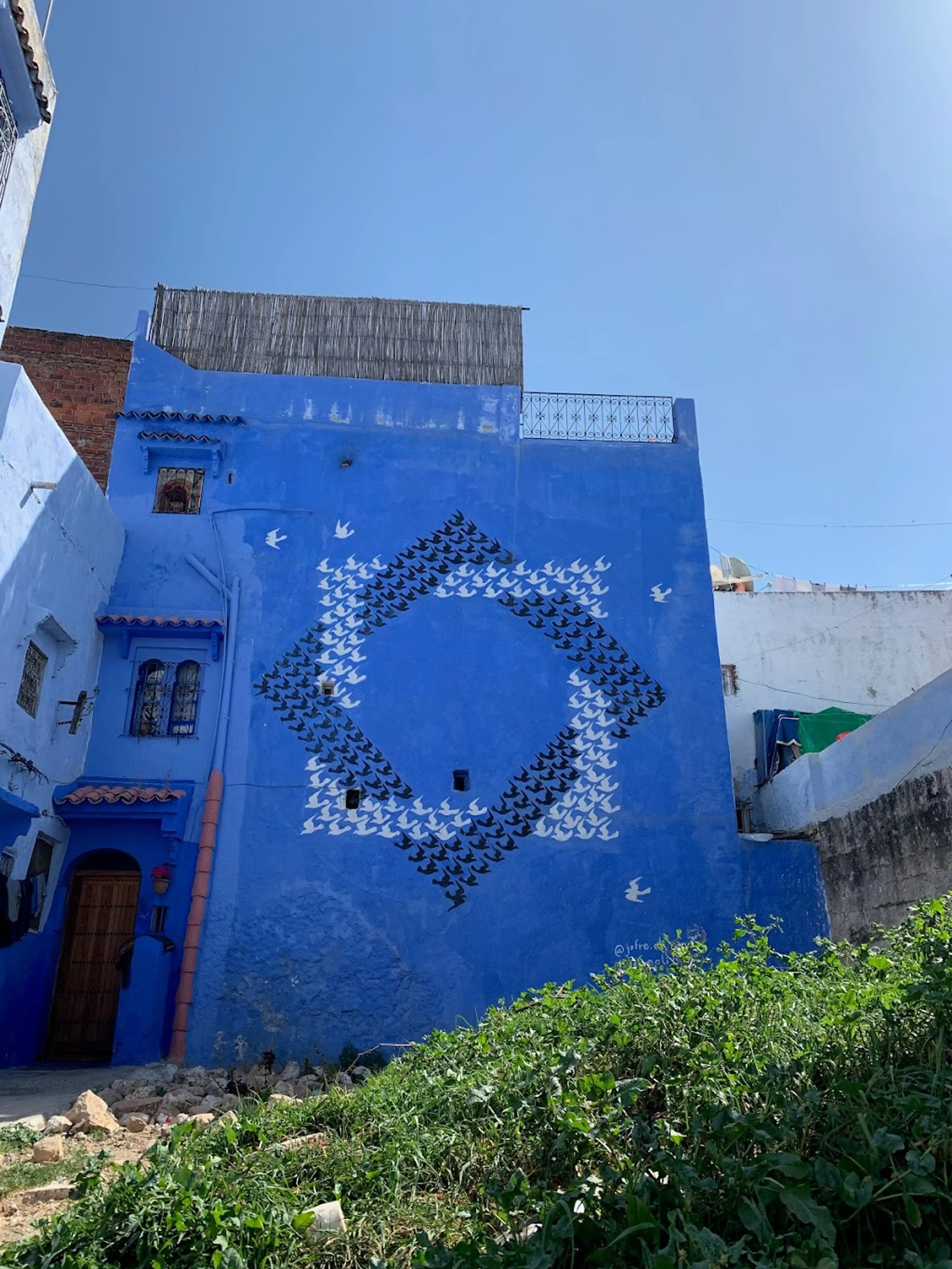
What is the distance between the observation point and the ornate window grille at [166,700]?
33.1 feet

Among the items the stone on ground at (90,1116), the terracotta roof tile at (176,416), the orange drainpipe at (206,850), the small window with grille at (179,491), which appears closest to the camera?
the stone on ground at (90,1116)

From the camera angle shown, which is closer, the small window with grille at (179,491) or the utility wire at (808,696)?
the small window with grille at (179,491)

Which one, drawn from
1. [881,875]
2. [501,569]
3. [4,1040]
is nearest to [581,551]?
[501,569]

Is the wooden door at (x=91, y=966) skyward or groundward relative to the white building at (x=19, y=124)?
groundward

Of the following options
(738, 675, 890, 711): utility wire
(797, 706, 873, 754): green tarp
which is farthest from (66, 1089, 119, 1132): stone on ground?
(738, 675, 890, 711): utility wire

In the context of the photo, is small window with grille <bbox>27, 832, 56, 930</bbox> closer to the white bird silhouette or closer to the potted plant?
the potted plant

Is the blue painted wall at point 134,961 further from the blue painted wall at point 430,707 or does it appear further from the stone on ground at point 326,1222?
the stone on ground at point 326,1222

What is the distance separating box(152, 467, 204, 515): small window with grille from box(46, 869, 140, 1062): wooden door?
3.88 meters

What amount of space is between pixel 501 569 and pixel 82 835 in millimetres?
5009

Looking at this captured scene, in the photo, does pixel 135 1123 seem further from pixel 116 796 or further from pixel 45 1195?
pixel 116 796

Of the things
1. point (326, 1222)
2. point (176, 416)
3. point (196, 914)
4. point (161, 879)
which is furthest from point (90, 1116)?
point (176, 416)

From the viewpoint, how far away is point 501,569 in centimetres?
1099

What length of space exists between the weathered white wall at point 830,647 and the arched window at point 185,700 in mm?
6415

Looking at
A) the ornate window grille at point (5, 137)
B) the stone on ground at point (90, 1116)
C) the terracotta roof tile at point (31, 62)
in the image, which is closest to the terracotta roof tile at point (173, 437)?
the terracotta roof tile at point (31, 62)
